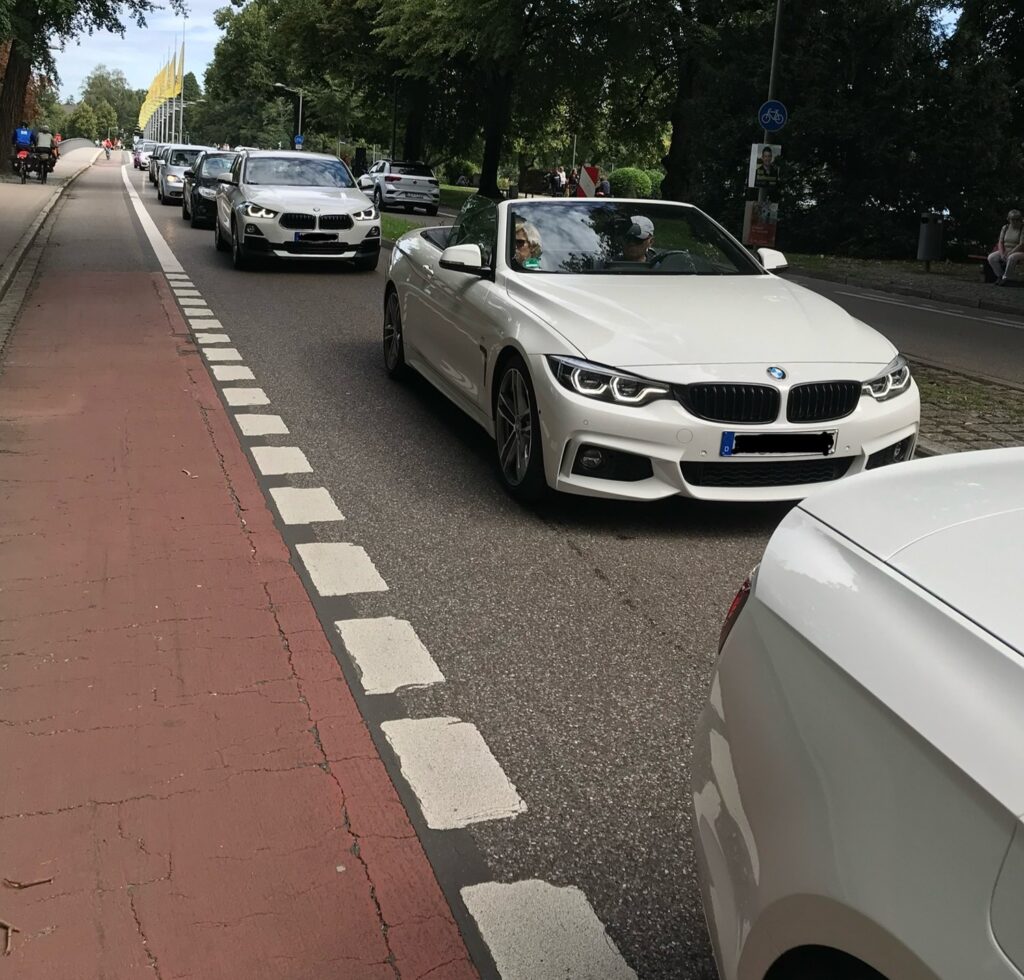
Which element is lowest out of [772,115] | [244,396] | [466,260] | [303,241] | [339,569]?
[244,396]

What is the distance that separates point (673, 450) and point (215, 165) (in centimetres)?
2316

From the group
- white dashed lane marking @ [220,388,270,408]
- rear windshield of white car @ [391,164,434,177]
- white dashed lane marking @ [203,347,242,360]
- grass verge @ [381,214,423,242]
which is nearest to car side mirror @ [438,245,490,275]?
white dashed lane marking @ [220,388,270,408]

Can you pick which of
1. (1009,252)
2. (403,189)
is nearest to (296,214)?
(1009,252)

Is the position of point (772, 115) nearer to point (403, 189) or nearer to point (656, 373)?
point (403, 189)

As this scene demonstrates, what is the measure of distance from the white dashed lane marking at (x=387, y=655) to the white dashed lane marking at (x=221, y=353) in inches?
246

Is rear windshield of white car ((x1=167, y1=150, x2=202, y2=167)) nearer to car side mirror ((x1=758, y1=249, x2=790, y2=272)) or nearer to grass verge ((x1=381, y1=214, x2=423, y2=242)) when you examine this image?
grass verge ((x1=381, y1=214, x2=423, y2=242))

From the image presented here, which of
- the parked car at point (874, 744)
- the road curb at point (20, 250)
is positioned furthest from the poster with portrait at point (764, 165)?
the parked car at point (874, 744)

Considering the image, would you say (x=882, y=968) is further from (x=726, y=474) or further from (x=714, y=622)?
(x=726, y=474)

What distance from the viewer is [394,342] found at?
31.3 feet

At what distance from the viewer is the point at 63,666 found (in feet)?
13.8

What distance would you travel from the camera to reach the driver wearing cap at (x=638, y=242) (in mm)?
7273

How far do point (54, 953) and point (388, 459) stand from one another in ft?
15.6

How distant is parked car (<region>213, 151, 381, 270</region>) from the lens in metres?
17.3

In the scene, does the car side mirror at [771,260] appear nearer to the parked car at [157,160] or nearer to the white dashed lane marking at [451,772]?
the white dashed lane marking at [451,772]
